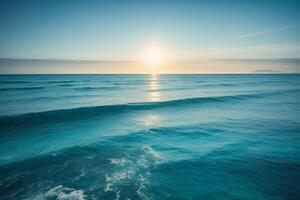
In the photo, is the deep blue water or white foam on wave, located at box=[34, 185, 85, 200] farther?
the deep blue water

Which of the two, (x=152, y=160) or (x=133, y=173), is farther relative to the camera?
(x=152, y=160)

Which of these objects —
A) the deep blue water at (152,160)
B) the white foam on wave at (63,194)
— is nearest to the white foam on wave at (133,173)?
the deep blue water at (152,160)

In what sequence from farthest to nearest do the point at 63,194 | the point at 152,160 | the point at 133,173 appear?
the point at 152,160
the point at 133,173
the point at 63,194

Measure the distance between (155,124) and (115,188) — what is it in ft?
29.9

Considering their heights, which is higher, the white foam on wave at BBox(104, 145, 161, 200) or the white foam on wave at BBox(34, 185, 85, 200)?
the white foam on wave at BBox(34, 185, 85, 200)

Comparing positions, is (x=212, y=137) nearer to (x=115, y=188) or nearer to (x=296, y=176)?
(x=296, y=176)

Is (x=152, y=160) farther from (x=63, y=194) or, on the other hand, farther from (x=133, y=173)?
(x=63, y=194)

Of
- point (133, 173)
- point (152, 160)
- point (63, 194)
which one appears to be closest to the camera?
point (63, 194)

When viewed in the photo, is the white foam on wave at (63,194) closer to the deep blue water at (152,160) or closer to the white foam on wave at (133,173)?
the deep blue water at (152,160)

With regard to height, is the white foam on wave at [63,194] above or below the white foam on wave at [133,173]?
above

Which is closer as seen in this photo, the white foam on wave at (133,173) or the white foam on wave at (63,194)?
the white foam on wave at (63,194)

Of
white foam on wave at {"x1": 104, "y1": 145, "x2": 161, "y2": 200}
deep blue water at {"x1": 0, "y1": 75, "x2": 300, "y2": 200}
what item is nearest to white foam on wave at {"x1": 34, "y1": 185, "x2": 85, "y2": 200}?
deep blue water at {"x1": 0, "y1": 75, "x2": 300, "y2": 200}

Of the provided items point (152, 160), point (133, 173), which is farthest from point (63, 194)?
point (152, 160)

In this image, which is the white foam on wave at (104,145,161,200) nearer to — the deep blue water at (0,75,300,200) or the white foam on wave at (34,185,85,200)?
the deep blue water at (0,75,300,200)
